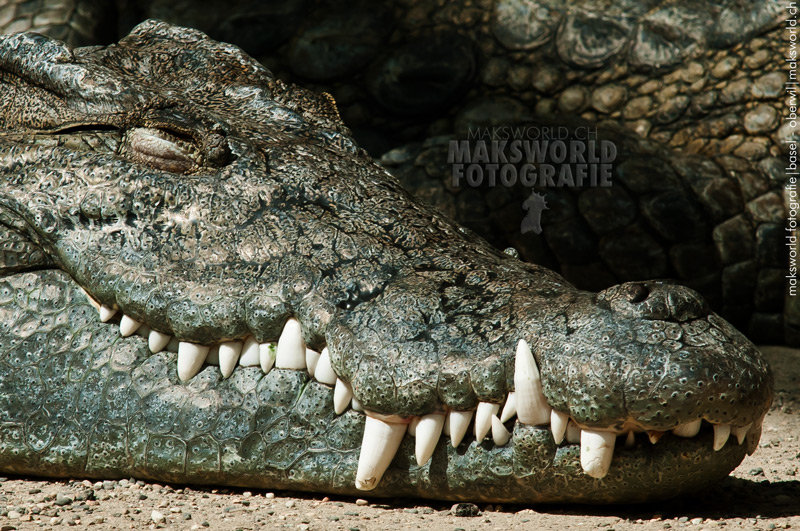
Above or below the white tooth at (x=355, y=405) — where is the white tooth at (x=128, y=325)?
above

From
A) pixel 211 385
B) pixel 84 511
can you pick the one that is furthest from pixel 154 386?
pixel 84 511

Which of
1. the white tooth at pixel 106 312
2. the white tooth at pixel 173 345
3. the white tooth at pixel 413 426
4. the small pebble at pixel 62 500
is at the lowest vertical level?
the small pebble at pixel 62 500

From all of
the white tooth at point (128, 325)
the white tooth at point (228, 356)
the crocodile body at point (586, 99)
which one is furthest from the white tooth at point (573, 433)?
the crocodile body at point (586, 99)

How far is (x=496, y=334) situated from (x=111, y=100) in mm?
1513

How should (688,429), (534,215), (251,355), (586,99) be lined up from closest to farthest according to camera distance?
(688,429) → (251,355) → (534,215) → (586,99)

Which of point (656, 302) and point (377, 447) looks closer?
point (656, 302)

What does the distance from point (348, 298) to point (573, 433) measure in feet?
2.10

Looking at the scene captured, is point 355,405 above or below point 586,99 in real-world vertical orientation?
below

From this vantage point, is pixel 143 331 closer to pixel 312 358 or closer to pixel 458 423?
pixel 312 358

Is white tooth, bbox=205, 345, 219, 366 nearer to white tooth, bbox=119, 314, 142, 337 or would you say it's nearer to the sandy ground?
white tooth, bbox=119, 314, 142, 337

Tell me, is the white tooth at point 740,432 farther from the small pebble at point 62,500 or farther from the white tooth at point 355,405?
the small pebble at point 62,500

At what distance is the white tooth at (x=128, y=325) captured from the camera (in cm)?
250

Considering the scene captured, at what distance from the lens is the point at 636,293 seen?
A: 84.3 inches

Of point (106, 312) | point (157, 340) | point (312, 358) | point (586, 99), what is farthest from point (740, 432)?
point (586, 99)
